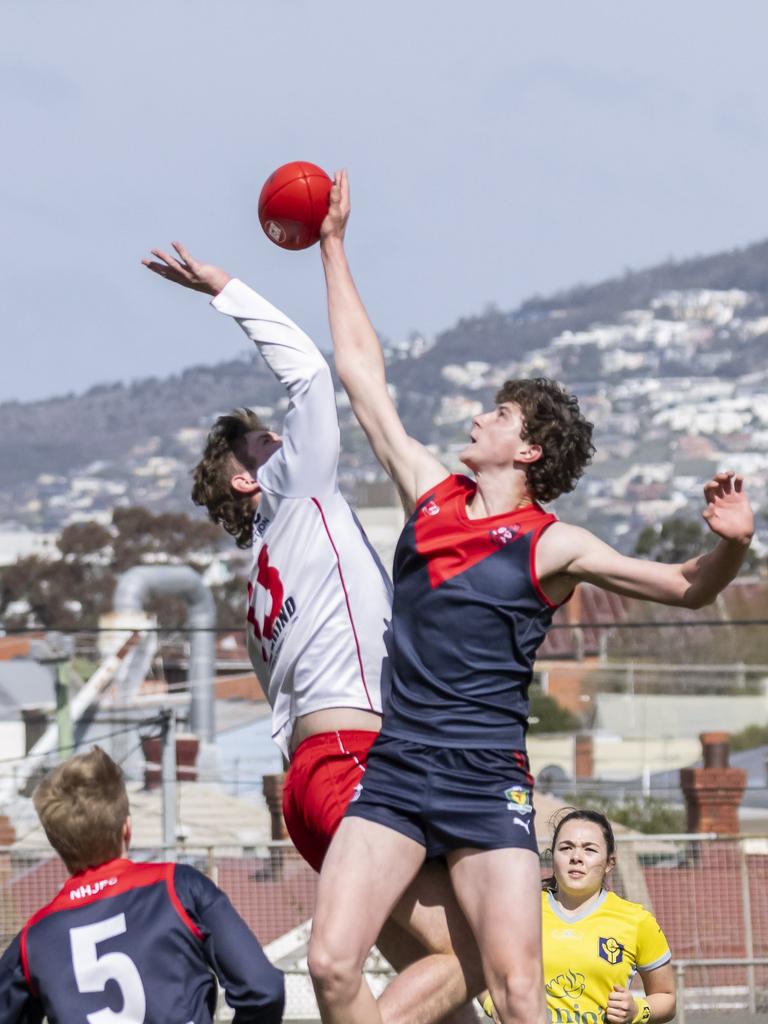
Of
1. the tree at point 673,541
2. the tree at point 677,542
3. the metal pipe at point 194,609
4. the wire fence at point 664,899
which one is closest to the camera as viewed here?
the wire fence at point 664,899

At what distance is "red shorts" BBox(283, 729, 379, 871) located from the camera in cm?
502

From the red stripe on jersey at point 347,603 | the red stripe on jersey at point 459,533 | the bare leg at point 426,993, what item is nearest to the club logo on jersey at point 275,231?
the red stripe on jersey at point 347,603

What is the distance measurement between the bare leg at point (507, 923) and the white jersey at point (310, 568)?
0.65 meters

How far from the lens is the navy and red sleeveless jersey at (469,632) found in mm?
4879

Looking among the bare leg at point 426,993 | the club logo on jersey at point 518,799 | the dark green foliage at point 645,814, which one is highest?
the club logo on jersey at point 518,799

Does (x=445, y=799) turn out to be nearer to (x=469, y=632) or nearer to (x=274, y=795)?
(x=469, y=632)

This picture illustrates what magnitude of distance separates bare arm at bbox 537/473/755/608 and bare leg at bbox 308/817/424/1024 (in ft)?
2.83

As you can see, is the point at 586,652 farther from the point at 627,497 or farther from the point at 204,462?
the point at 627,497

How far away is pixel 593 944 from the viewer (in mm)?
A: 6133

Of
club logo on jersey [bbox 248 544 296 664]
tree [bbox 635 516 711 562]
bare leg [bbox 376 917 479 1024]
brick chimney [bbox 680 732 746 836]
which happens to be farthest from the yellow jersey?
tree [bbox 635 516 711 562]

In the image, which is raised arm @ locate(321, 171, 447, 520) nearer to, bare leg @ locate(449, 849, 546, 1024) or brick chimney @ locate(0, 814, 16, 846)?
bare leg @ locate(449, 849, 546, 1024)

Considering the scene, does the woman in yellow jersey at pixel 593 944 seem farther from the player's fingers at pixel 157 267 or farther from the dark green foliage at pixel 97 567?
the dark green foliage at pixel 97 567

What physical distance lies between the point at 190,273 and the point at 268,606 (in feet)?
3.70

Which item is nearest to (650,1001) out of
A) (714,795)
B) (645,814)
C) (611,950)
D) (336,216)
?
(611,950)
